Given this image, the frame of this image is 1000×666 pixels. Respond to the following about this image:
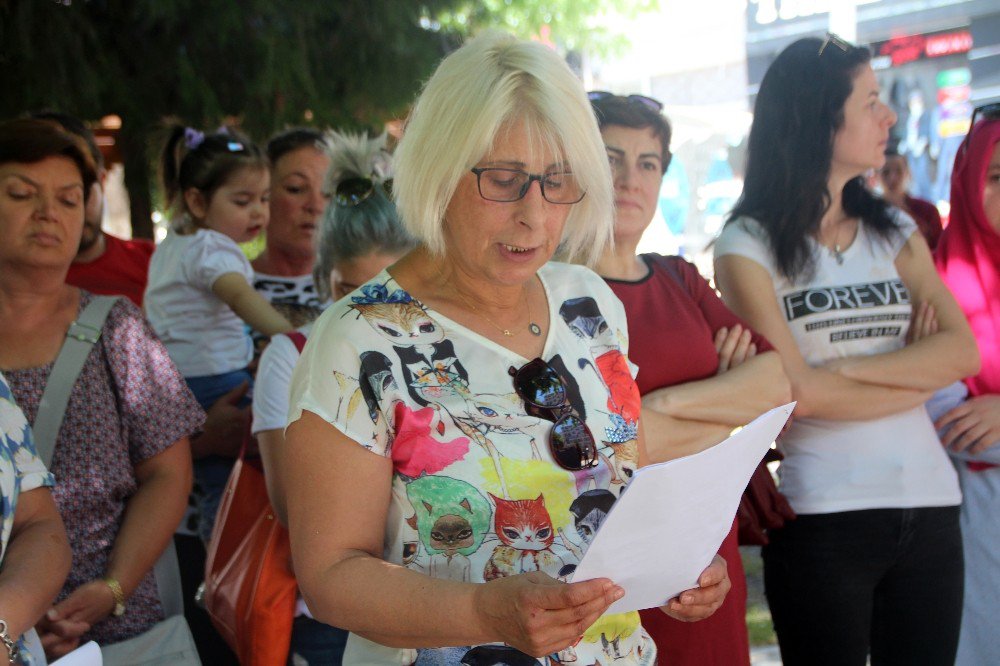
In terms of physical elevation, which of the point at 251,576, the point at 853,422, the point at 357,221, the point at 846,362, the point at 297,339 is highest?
the point at 357,221

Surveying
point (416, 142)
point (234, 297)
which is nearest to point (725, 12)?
point (234, 297)

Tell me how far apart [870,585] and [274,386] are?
63.2 inches

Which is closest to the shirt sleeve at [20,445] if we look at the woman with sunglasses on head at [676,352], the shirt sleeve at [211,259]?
the woman with sunglasses on head at [676,352]

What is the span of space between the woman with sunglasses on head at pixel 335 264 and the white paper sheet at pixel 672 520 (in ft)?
3.10

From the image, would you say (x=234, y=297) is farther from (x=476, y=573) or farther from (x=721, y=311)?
(x=476, y=573)

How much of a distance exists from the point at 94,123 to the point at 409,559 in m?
4.56

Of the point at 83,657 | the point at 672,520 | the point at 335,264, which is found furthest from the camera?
the point at 335,264

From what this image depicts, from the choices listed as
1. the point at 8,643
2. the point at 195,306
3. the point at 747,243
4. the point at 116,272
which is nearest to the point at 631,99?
the point at 747,243

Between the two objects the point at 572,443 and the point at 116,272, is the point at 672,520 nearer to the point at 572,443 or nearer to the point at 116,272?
the point at 572,443

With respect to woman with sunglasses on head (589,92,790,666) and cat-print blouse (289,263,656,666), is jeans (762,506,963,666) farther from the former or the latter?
cat-print blouse (289,263,656,666)

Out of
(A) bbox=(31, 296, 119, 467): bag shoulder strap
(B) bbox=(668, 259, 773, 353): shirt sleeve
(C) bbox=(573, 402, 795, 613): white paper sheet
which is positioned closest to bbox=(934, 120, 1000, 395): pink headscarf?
(B) bbox=(668, 259, 773, 353): shirt sleeve

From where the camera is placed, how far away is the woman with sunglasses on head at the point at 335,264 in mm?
2379

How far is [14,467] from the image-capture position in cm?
186

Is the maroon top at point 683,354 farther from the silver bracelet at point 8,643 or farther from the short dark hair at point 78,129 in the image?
the short dark hair at point 78,129
